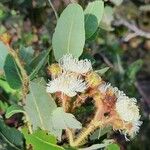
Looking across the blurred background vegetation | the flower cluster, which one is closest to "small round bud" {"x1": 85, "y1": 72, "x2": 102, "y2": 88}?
the flower cluster

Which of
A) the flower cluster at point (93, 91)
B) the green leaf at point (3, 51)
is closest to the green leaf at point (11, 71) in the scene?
the green leaf at point (3, 51)

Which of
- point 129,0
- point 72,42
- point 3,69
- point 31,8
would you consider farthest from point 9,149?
point 129,0

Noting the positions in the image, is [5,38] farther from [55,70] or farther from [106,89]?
[106,89]

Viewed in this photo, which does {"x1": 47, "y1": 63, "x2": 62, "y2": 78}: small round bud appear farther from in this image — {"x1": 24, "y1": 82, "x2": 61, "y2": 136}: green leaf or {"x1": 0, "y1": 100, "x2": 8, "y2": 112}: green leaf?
{"x1": 0, "y1": 100, "x2": 8, "y2": 112}: green leaf

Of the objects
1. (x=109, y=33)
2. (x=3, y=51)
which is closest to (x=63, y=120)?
(x=3, y=51)

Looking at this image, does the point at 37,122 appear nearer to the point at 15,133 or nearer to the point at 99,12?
Result: the point at 15,133

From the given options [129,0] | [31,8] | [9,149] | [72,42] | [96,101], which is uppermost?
[72,42]
